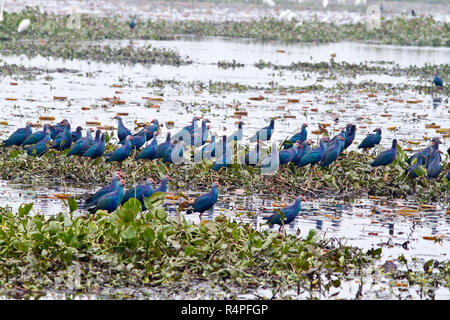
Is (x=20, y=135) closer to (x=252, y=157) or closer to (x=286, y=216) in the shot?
(x=252, y=157)

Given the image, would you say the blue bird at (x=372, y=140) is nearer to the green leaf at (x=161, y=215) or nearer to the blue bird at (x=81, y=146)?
the blue bird at (x=81, y=146)

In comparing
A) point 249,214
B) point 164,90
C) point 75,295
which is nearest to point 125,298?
point 75,295

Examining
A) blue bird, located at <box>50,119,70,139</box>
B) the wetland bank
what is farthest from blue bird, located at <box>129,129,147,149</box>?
blue bird, located at <box>50,119,70,139</box>

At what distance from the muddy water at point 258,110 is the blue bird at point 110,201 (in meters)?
1.12

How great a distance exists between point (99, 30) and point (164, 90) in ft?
37.9

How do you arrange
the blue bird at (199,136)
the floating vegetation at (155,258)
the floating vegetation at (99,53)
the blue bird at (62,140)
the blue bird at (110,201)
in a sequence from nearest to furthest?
the floating vegetation at (155,258) < the blue bird at (110,201) < the blue bird at (62,140) < the blue bird at (199,136) < the floating vegetation at (99,53)

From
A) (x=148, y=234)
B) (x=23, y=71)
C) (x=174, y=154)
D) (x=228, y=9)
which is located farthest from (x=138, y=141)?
(x=228, y=9)

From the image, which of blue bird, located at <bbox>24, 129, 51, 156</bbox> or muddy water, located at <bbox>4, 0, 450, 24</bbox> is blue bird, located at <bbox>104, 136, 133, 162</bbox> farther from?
muddy water, located at <bbox>4, 0, 450, 24</bbox>

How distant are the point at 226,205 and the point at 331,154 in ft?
6.16

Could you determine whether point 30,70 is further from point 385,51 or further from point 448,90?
point 385,51

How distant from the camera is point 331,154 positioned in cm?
1210

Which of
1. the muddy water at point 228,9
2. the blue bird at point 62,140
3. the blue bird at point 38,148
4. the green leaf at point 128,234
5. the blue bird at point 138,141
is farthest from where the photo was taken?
the muddy water at point 228,9

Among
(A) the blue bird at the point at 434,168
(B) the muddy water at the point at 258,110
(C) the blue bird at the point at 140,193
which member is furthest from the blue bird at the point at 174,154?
(A) the blue bird at the point at 434,168

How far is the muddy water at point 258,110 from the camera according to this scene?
10.4 m
